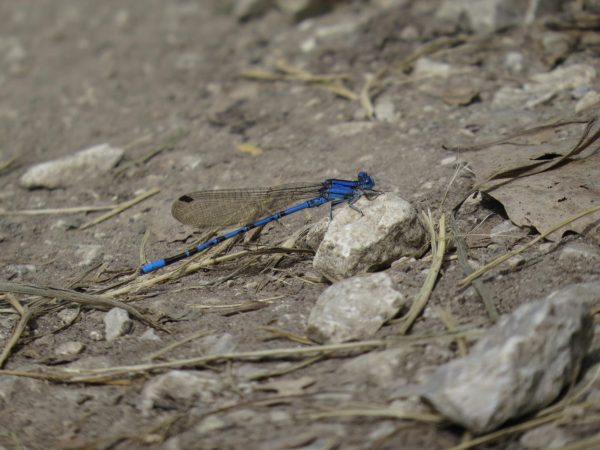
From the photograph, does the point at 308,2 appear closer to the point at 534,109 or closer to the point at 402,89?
the point at 402,89

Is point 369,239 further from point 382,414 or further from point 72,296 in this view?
point 72,296

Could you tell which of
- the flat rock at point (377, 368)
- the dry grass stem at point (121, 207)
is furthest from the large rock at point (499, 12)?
the flat rock at point (377, 368)

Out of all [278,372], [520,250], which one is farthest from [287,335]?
[520,250]

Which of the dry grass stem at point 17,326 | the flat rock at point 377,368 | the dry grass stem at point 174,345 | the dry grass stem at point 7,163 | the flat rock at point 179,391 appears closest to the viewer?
the flat rock at point 377,368

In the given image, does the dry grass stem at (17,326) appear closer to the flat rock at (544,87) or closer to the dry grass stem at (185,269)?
the dry grass stem at (185,269)

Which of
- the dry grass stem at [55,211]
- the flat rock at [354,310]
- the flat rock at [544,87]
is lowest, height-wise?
the dry grass stem at [55,211]

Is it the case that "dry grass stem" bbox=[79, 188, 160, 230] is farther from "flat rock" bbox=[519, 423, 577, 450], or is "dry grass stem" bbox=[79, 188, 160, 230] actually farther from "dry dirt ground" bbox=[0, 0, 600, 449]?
"flat rock" bbox=[519, 423, 577, 450]
